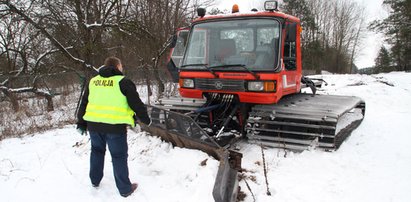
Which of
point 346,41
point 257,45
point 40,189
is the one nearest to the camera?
point 40,189

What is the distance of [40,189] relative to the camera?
417 centimetres

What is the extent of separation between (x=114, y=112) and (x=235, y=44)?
290cm

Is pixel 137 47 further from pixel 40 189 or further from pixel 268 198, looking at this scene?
pixel 268 198

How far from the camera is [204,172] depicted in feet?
13.6

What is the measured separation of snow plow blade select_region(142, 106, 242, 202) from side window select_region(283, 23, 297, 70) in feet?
7.21

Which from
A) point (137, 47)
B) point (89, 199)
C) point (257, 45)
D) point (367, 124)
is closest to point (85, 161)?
point (89, 199)

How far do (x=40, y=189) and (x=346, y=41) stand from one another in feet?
164

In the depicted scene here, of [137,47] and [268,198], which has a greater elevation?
[137,47]

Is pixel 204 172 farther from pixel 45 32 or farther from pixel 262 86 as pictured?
pixel 45 32

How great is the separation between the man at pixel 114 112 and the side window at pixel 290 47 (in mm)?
2992

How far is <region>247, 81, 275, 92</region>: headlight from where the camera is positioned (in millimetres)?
5395

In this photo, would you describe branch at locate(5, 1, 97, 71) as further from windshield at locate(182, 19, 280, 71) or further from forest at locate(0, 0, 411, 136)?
windshield at locate(182, 19, 280, 71)

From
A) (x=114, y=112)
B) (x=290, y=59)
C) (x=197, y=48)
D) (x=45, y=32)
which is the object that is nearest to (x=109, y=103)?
(x=114, y=112)

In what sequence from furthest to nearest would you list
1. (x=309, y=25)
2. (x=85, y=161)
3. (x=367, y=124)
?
(x=309, y=25)
(x=367, y=124)
(x=85, y=161)
